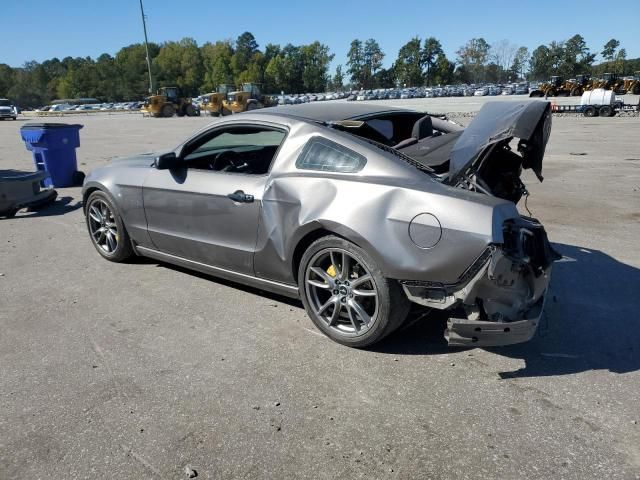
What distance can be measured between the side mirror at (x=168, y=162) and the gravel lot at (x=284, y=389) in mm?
1075

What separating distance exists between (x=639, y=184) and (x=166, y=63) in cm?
13597

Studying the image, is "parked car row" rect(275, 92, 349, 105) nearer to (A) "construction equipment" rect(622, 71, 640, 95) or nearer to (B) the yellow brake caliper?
(A) "construction equipment" rect(622, 71, 640, 95)

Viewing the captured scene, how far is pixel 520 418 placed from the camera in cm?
274

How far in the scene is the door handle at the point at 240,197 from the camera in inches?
152

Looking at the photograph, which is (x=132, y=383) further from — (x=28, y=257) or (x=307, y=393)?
(x=28, y=257)

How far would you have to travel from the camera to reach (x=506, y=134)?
3217mm

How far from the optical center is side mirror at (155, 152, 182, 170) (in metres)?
4.35

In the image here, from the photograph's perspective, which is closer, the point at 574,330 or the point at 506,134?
the point at 506,134

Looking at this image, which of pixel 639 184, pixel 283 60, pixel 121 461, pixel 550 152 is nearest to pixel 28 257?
pixel 121 461

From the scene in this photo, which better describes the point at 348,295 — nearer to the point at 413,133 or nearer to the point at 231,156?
the point at 413,133

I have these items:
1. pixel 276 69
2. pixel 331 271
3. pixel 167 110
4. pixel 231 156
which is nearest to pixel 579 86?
pixel 167 110

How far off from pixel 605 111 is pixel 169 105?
1258 inches

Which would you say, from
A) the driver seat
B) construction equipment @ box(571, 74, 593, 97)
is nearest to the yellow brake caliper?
the driver seat

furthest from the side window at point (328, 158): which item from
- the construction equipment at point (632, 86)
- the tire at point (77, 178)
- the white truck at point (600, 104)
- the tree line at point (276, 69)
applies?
the tree line at point (276, 69)
